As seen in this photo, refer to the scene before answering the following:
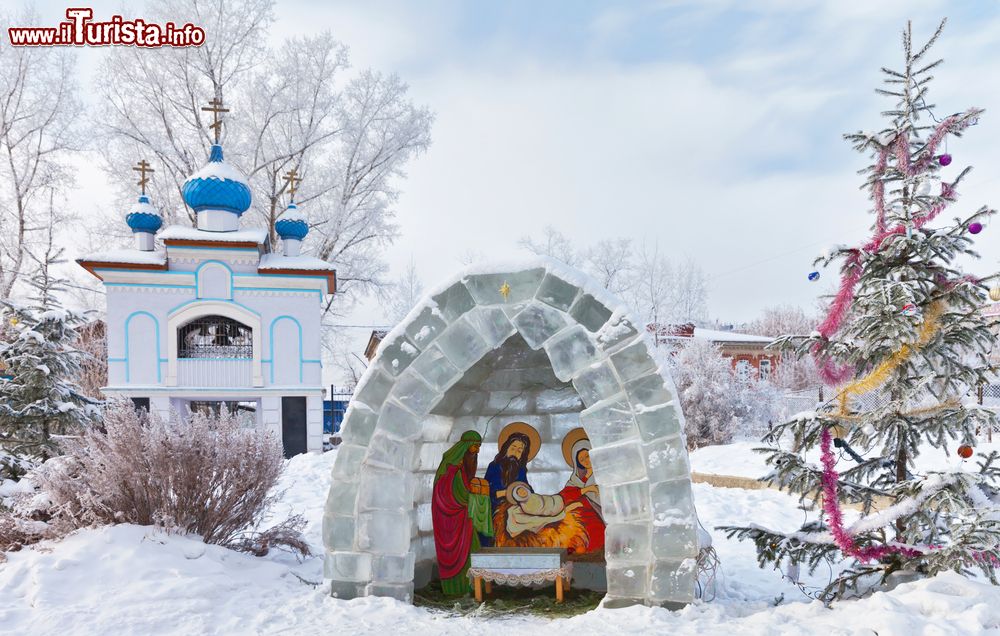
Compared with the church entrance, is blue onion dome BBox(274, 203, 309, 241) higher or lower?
higher

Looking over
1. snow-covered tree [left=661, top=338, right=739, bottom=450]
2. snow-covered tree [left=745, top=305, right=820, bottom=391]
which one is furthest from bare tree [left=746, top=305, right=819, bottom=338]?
snow-covered tree [left=661, top=338, right=739, bottom=450]

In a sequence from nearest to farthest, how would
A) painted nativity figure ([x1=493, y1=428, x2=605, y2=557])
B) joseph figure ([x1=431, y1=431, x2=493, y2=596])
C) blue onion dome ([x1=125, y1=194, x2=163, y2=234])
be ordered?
1. joseph figure ([x1=431, y1=431, x2=493, y2=596])
2. painted nativity figure ([x1=493, y1=428, x2=605, y2=557])
3. blue onion dome ([x1=125, y1=194, x2=163, y2=234])

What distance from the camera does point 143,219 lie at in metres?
17.2

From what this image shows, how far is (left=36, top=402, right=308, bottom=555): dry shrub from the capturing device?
20.9 ft

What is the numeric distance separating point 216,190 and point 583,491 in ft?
44.7

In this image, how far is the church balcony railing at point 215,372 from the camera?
654 inches

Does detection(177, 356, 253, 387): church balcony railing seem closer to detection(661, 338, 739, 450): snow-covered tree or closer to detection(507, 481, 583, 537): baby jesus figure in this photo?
detection(661, 338, 739, 450): snow-covered tree

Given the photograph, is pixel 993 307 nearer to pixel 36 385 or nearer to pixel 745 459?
pixel 745 459

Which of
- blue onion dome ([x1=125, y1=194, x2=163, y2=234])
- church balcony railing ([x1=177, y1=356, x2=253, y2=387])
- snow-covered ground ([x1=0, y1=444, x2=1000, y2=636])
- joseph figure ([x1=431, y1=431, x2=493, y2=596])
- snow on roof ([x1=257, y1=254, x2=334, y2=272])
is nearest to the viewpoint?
snow-covered ground ([x1=0, y1=444, x2=1000, y2=636])

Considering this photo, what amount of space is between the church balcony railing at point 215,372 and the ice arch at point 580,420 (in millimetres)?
11878

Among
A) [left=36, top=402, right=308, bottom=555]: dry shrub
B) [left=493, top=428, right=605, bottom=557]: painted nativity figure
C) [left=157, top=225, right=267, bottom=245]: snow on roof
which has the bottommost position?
[left=493, top=428, right=605, bottom=557]: painted nativity figure

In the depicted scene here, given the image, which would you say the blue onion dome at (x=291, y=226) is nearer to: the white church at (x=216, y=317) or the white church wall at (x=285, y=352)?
the white church at (x=216, y=317)

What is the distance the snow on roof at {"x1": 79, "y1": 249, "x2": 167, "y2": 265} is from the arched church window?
1.64m

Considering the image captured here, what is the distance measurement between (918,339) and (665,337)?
20.0 meters
